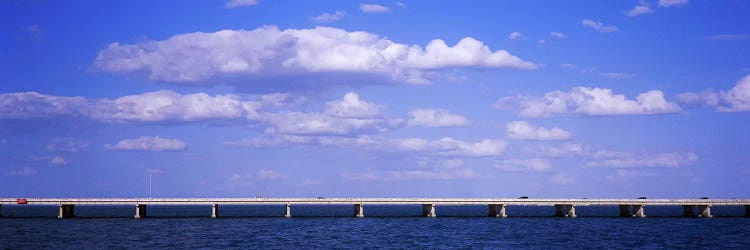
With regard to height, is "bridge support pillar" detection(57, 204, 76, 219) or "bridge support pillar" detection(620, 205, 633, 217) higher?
"bridge support pillar" detection(57, 204, 76, 219)

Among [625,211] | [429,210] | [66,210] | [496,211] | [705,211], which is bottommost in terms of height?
[705,211]

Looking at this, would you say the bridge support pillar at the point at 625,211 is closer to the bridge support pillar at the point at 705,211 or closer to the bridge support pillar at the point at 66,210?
the bridge support pillar at the point at 705,211

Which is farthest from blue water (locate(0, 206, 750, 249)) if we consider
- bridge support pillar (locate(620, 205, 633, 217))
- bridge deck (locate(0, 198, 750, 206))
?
bridge support pillar (locate(620, 205, 633, 217))

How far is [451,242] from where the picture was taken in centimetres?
9350

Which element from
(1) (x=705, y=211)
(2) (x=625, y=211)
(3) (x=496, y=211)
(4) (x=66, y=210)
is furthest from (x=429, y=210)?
(4) (x=66, y=210)

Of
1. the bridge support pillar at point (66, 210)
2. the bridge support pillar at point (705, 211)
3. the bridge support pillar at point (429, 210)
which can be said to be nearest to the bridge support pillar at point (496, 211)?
the bridge support pillar at point (429, 210)

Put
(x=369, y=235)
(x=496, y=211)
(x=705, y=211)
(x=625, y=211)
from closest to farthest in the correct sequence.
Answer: (x=369, y=235) < (x=705, y=211) < (x=625, y=211) < (x=496, y=211)

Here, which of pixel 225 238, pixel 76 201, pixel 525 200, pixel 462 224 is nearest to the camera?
pixel 225 238

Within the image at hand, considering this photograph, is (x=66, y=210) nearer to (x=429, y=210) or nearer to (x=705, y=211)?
(x=429, y=210)

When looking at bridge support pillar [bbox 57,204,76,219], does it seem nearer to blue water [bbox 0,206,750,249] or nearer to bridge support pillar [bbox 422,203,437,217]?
blue water [bbox 0,206,750,249]

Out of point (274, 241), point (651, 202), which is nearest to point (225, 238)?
point (274, 241)

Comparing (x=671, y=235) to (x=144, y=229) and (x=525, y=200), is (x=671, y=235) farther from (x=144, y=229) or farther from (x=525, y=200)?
(x=144, y=229)

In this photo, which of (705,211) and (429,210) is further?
(705,211)

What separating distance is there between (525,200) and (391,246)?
234 ft
